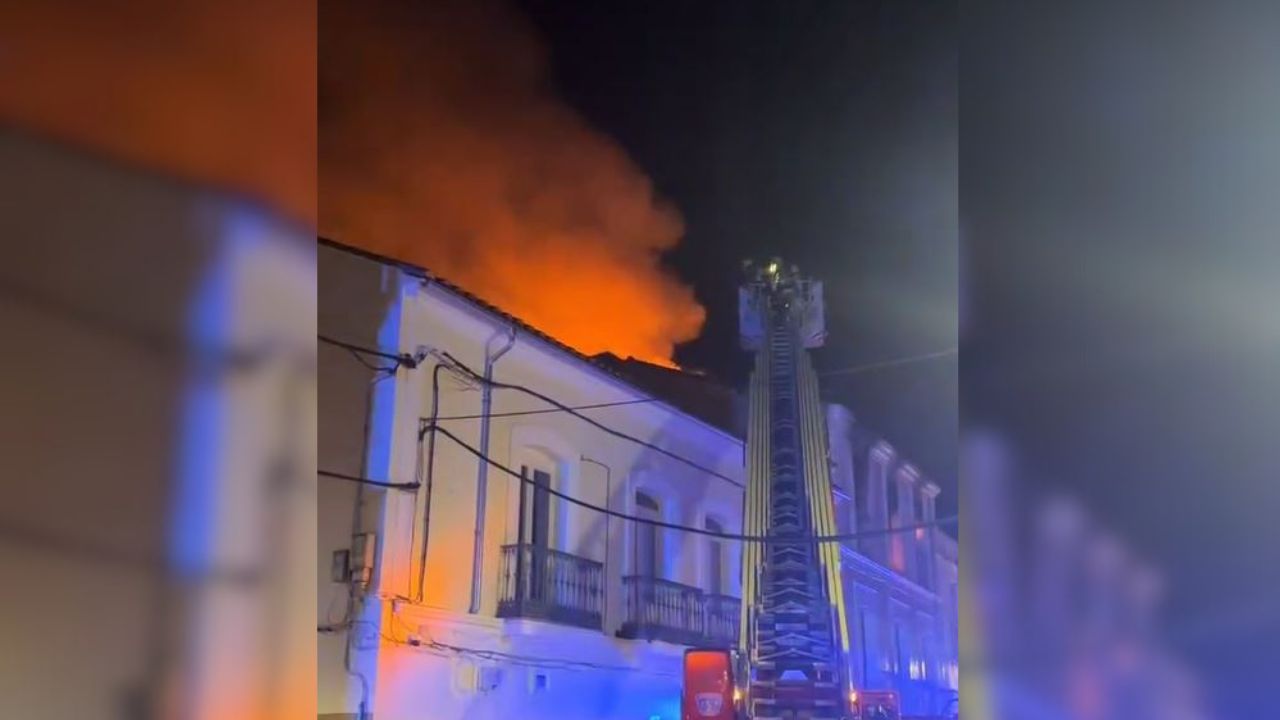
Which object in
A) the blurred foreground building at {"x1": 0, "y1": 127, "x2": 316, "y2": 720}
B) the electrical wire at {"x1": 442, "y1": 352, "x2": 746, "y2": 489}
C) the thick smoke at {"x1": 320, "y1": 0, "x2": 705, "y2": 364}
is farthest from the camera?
the thick smoke at {"x1": 320, "y1": 0, "x2": 705, "y2": 364}

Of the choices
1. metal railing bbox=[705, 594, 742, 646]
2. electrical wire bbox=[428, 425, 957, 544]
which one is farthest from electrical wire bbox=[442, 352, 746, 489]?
metal railing bbox=[705, 594, 742, 646]

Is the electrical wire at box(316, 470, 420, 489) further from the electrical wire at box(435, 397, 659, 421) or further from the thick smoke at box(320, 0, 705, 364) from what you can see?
the thick smoke at box(320, 0, 705, 364)

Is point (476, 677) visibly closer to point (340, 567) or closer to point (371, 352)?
point (340, 567)

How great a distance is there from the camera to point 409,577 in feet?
7.99

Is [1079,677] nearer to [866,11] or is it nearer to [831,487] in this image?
[831,487]

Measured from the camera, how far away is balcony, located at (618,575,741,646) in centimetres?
243

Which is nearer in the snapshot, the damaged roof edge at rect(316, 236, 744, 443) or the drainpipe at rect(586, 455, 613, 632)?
the drainpipe at rect(586, 455, 613, 632)

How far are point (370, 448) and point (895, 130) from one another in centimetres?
129

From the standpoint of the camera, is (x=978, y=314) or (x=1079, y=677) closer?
(x=1079, y=677)

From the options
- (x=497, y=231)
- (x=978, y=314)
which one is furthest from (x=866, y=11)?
(x=497, y=231)

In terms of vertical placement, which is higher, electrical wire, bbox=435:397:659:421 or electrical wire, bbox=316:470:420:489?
electrical wire, bbox=435:397:659:421

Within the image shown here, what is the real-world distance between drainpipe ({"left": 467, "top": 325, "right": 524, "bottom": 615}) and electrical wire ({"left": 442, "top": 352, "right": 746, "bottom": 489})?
0.02 meters

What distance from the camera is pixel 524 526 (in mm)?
2494

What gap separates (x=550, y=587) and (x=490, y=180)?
2.93 ft
